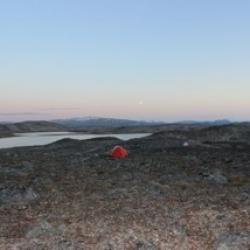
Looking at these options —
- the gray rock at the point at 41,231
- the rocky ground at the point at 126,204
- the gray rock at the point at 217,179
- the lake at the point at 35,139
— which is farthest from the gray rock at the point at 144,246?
the lake at the point at 35,139

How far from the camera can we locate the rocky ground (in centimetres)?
1582

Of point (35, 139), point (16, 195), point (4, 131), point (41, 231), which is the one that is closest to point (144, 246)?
point (41, 231)

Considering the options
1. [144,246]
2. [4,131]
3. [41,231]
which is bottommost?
[4,131]

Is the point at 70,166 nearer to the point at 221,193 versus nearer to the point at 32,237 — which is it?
the point at 221,193

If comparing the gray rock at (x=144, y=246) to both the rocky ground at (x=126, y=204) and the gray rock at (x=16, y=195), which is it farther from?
the gray rock at (x=16, y=195)

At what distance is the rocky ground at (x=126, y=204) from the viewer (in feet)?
51.9

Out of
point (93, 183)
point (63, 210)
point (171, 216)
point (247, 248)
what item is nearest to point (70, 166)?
point (93, 183)

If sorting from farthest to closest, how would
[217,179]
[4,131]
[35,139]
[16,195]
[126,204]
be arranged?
[4,131], [35,139], [217,179], [16,195], [126,204]

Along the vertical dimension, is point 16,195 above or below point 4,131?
above

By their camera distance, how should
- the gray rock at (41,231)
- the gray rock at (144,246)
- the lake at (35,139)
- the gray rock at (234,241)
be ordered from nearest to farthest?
the gray rock at (144,246) < the gray rock at (234,241) < the gray rock at (41,231) < the lake at (35,139)

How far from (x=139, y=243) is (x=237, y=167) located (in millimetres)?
13457

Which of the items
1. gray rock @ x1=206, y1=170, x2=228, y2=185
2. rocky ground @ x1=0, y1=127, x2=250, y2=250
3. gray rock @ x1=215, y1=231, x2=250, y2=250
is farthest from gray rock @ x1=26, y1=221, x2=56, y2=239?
gray rock @ x1=206, y1=170, x2=228, y2=185

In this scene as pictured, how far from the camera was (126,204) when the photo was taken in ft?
63.4

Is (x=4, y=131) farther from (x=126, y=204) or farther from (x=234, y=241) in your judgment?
(x=234, y=241)
